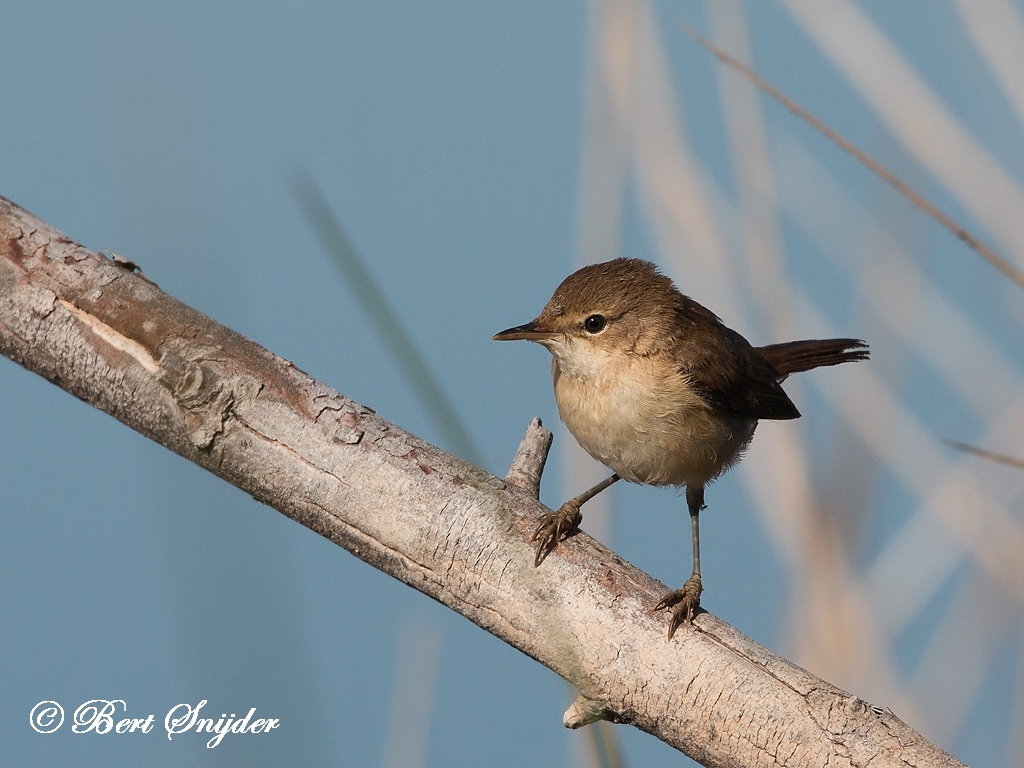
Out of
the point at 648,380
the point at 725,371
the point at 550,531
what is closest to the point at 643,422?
the point at 648,380

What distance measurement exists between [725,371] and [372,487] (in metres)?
1.30

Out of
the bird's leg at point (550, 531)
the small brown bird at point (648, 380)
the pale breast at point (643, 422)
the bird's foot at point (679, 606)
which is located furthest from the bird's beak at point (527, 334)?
the bird's foot at point (679, 606)

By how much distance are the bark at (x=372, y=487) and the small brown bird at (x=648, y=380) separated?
1.99 feet

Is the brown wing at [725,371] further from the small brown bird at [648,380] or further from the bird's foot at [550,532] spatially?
the bird's foot at [550,532]

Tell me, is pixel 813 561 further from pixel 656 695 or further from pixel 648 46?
pixel 648 46

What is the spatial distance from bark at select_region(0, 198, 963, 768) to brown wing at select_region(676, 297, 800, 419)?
2.72 feet

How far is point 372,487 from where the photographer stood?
201 cm

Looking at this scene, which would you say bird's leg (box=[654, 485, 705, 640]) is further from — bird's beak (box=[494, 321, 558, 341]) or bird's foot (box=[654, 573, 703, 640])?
bird's beak (box=[494, 321, 558, 341])

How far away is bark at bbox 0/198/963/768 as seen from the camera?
6.20 feet

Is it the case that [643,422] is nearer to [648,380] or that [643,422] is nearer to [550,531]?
[648,380]

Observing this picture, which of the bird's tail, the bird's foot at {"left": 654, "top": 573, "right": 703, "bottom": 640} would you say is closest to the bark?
the bird's foot at {"left": 654, "top": 573, "right": 703, "bottom": 640}

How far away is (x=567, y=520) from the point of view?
2172 mm

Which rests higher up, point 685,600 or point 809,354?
point 809,354

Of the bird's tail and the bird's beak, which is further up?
the bird's tail
